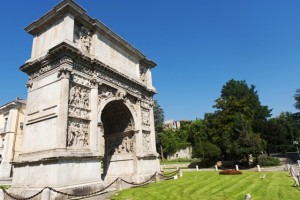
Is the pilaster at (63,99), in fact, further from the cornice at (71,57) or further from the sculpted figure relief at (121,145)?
the sculpted figure relief at (121,145)

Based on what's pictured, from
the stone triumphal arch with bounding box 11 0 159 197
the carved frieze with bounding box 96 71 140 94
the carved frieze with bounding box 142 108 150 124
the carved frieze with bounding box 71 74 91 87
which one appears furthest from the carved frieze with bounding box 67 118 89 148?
the carved frieze with bounding box 142 108 150 124

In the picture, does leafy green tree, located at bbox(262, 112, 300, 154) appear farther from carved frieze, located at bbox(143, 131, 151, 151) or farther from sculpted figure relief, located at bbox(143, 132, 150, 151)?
sculpted figure relief, located at bbox(143, 132, 150, 151)

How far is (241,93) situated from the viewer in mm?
49688

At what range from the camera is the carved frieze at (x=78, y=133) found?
1436 cm

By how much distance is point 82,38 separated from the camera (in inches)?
677

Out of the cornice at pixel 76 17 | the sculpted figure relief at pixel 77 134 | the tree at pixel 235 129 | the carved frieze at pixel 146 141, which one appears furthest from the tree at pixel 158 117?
the sculpted figure relief at pixel 77 134

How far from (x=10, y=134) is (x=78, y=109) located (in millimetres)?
26571

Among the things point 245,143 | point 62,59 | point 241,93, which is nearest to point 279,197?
point 62,59

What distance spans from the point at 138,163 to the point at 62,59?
1027 cm

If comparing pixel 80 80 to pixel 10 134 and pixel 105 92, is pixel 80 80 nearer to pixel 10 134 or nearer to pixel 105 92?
pixel 105 92

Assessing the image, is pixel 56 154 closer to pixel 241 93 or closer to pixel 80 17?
pixel 80 17

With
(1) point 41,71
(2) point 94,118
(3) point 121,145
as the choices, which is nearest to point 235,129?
(3) point 121,145

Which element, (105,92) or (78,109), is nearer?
(78,109)

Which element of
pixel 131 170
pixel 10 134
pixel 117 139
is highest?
pixel 10 134
